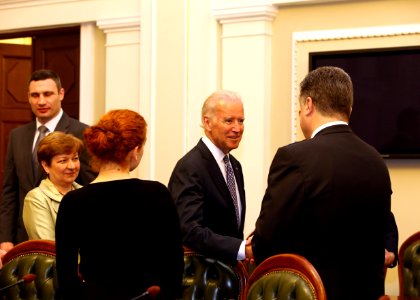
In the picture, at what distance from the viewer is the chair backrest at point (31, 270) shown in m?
3.60

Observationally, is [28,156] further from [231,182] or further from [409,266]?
[409,266]

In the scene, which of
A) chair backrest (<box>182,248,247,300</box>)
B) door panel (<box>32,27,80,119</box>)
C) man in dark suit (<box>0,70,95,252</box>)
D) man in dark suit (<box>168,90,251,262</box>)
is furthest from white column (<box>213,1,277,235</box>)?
chair backrest (<box>182,248,247,300</box>)

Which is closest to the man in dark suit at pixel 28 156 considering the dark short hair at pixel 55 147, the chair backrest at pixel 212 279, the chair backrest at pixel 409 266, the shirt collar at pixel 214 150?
the dark short hair at pixel 55 147

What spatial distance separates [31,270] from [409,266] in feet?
7.15

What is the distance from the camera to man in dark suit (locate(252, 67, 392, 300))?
10.0 ft

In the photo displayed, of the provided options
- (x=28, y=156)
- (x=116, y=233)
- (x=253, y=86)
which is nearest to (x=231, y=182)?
(x=116, y=233)

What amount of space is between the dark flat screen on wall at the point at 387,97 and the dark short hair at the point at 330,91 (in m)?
3.27

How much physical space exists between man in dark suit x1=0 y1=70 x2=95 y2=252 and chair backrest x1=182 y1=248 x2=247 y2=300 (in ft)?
4.60

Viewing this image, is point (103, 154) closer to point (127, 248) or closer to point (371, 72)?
point (127, 248)

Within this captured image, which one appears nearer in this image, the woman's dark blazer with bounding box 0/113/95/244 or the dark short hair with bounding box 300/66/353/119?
the dark short hair with bounding box 300/66/353/119

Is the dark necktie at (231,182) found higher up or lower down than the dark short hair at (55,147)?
lower down

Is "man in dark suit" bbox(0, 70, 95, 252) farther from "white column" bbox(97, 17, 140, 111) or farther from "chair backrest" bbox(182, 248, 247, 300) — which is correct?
"white column" bbox(97, 17, 140, 111)

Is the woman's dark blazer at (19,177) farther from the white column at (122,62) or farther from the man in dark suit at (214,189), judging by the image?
the white column at (122,62)

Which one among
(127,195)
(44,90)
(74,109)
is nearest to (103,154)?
(127,195)
